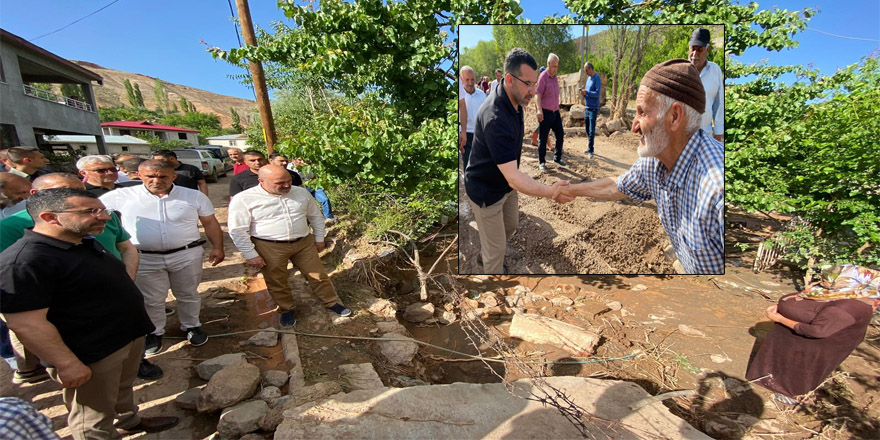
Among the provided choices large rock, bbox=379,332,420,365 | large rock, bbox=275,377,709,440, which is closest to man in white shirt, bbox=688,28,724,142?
large rock, bbox=275,377,709,440

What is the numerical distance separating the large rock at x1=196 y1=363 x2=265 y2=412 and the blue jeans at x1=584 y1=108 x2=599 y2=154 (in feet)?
9.52

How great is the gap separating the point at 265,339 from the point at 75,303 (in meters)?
1.70

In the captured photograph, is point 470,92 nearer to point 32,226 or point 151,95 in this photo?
point 32,226

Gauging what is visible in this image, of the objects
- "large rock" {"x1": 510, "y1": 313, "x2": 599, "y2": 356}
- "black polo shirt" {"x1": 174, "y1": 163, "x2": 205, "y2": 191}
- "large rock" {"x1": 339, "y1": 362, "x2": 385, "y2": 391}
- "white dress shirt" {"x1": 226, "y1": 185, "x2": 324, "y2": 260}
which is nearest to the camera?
"large rock" {"x1": 339, "y1": 362, "x2": 385, "y2": 391}

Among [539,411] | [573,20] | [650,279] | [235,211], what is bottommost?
[650,279]

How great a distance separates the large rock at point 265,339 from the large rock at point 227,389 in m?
0.76

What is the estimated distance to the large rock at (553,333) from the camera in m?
3.63

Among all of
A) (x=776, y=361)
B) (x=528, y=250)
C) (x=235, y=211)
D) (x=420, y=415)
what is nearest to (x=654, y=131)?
(x=528, y=250)

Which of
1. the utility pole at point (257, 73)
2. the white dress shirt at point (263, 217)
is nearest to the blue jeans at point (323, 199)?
the utility pole at point (257, 73)

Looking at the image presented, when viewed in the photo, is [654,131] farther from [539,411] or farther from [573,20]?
[573,20]

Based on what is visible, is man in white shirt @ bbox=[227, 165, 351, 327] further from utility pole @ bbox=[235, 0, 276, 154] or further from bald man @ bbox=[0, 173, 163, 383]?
utility pole @ bbox=[235, 0, 276, 154]

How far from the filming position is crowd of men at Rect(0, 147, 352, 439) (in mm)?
1779

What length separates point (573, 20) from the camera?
3623 mm

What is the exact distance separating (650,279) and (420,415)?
4.04 metres
